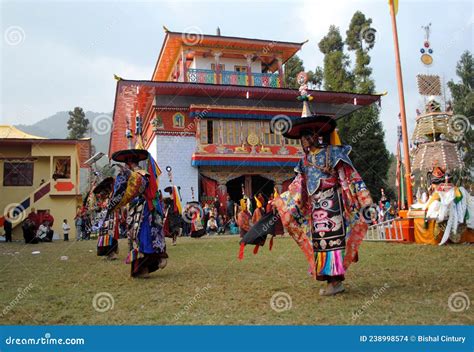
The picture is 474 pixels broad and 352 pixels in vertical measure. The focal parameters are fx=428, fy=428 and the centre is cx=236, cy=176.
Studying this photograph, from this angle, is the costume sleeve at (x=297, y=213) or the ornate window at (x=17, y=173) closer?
the costume sleeve at (x=297, y=213)

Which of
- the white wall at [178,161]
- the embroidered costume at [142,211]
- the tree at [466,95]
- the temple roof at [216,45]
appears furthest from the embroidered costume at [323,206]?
the tree at [466,95]

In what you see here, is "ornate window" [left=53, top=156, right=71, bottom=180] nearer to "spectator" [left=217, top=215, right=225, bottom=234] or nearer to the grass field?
"spectator" [left=217, top=215, right=225, bottom=234]

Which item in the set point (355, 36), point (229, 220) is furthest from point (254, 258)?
point (355, 36)

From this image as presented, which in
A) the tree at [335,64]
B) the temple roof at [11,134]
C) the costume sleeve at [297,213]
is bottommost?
the costume sleeve at [297,213]

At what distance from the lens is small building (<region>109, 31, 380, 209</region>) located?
22.3 m

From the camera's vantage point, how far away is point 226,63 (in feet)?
81.4

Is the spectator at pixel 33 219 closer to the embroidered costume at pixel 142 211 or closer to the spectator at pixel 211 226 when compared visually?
the spectator at pixel 211 226

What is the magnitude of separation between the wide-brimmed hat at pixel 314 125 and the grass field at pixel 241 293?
6.56 feet

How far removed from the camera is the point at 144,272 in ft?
22.5

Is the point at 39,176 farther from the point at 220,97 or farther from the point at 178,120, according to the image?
the point at 220,97

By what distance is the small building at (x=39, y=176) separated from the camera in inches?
966

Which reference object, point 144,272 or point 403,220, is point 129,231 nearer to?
point 144,272

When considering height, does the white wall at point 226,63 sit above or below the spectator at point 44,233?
above

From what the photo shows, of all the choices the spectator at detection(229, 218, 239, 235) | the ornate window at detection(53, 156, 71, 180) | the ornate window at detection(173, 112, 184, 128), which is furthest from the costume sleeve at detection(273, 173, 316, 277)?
the ornate window at detection(53, 156, 71, 180)
